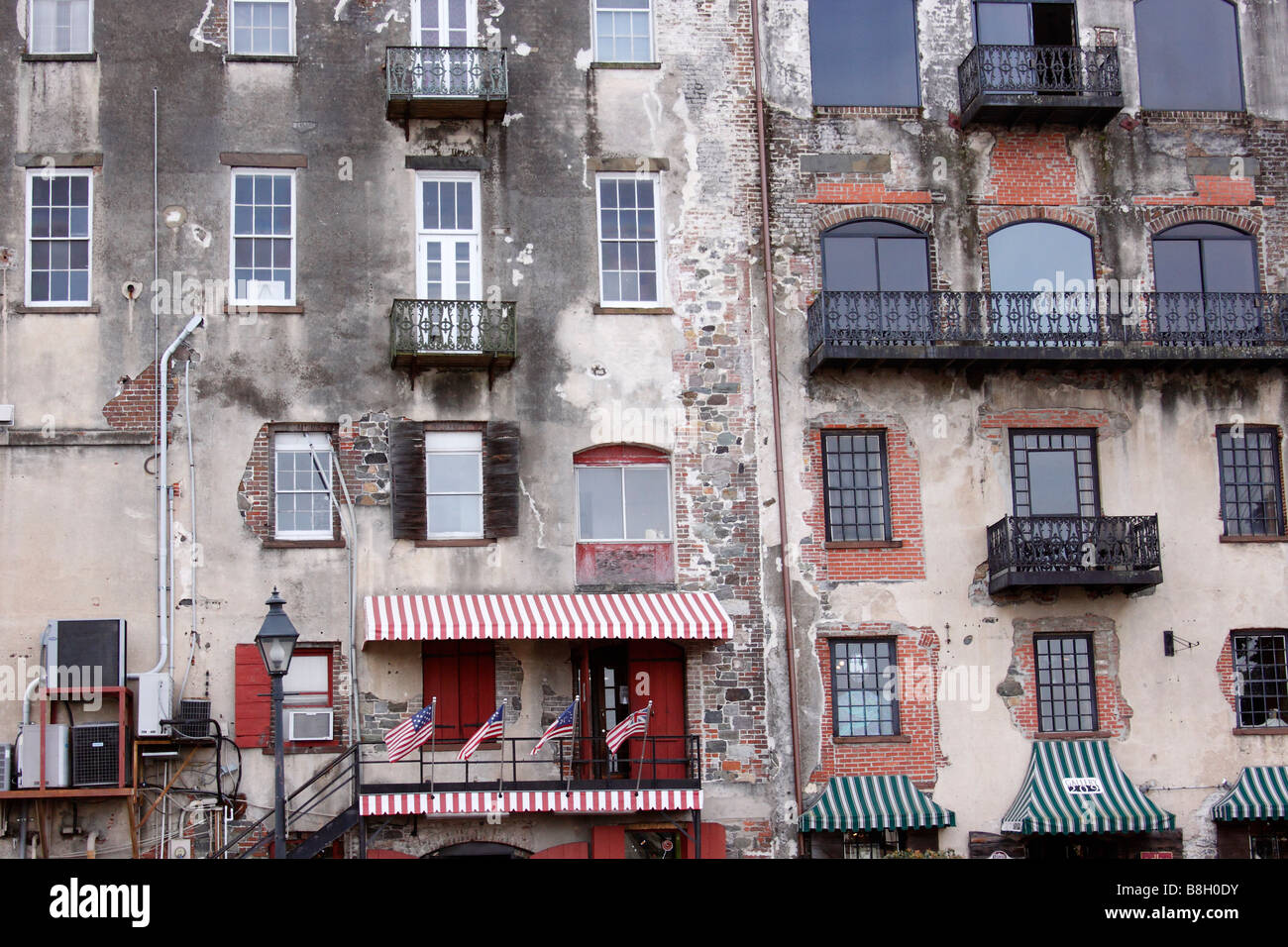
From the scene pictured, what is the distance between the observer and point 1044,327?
26.2 metres

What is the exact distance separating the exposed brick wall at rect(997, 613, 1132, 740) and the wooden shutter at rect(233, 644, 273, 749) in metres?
11.2

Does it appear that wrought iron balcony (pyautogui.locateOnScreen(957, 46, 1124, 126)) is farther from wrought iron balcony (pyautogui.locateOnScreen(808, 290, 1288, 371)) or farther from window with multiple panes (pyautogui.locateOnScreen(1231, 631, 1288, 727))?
window with multiple panes (pyautogui.locateOnScreen(1231, 631, 1288, 727))

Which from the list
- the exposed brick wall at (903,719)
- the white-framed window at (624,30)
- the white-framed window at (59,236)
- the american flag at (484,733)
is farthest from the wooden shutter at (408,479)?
the white-framed window at (624,30)

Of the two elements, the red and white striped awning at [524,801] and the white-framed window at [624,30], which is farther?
the white-framed window at [624,30]

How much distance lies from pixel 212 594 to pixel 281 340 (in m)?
4.00

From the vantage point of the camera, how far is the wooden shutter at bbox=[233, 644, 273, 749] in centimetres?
2381

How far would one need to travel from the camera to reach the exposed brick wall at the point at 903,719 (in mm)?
24891

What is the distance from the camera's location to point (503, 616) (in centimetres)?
2392

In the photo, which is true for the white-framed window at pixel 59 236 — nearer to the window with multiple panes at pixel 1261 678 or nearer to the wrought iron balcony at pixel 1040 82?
the wrought iron balcony at pixel 1040 82

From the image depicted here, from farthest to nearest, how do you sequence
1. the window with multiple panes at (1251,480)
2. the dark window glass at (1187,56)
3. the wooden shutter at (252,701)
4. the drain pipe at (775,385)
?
the dark window glass at (1187,56)
the window with multiple panes at (1251,480)
the drain pipe at (775,385)
the wooden shutter at (252,701)

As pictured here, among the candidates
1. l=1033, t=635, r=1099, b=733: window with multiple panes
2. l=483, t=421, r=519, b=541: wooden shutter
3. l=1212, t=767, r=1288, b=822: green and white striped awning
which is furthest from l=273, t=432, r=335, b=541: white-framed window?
l=1212, t=767, r=1288, b=822: green and white striped awning

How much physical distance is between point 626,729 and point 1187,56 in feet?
49.1

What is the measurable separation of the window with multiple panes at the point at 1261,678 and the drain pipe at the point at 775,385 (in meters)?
7.14

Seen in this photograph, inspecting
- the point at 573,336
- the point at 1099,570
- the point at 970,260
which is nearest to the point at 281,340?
the point at 573,336
